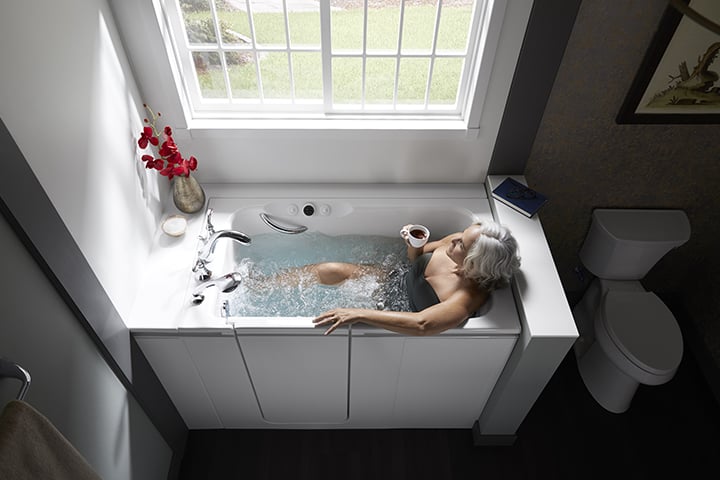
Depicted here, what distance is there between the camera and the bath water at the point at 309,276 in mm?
2199

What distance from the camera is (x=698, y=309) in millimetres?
2705

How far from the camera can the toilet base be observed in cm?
235

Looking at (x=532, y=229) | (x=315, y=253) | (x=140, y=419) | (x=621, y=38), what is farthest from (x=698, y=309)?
(x=140, y=419)

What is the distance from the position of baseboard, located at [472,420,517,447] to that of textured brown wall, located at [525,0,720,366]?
3.05ft

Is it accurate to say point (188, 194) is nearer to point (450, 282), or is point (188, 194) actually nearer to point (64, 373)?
point (64, 373)

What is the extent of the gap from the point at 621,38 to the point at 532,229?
2.47 ft

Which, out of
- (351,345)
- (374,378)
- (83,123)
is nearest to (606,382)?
(374,378)

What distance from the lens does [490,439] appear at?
2.29 meters

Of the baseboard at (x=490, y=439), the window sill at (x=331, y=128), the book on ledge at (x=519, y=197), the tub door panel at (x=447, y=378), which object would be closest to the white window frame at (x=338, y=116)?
the window sill at (x=331, y=128)

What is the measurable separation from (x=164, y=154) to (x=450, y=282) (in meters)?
1.21

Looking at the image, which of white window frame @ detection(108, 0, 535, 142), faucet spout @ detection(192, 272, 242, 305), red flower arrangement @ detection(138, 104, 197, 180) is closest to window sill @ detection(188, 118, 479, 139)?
white window frame @ detection(108, 0, 535, 142)

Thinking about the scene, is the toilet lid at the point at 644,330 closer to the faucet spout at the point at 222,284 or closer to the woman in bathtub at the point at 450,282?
the woman in bathtub at the point at 450,282

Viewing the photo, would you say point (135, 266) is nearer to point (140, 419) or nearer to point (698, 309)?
point (140, 419)

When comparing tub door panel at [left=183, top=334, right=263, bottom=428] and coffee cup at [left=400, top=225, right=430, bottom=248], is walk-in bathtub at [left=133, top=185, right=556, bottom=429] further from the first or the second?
coffee cup at [left=400, top=225, right=430, bottom=248]
